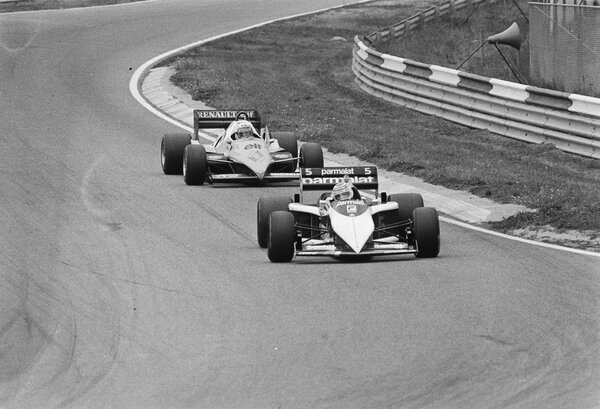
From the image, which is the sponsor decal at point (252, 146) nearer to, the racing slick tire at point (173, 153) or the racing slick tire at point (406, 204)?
the racing slick tire at point (173, 153)

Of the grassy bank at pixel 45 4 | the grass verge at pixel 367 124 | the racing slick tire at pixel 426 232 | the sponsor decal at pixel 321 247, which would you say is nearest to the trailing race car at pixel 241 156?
the grass verge at pixel 367 124

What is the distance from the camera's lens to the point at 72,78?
1268 inches

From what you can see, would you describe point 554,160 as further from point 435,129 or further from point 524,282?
point 524,282

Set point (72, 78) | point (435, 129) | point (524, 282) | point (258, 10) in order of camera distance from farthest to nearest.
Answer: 1. point (258, 10)
2. point (72, 78)
3. point (435, 129)
4. point (524, 282)

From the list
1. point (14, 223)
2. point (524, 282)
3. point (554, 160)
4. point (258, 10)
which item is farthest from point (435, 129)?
point (258, 10)

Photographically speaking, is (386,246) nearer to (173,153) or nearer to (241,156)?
(241,156)

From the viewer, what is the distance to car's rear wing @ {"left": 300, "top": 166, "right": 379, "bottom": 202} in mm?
15375

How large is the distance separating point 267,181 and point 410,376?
10.2 m

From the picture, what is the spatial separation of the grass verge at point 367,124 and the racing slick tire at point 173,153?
3.01m

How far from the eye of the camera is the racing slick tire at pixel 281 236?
14141 mm

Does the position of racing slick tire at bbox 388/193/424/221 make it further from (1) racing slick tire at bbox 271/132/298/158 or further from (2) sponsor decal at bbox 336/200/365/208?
(1) racing slick tire at bbox 271/132/298/158

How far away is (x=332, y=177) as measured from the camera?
15.4 meters

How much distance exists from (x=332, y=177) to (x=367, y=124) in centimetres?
1011

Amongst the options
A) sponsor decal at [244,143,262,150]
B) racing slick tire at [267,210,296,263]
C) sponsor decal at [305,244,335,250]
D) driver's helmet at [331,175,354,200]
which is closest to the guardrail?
sponsor decal at [244,143,262,150]
